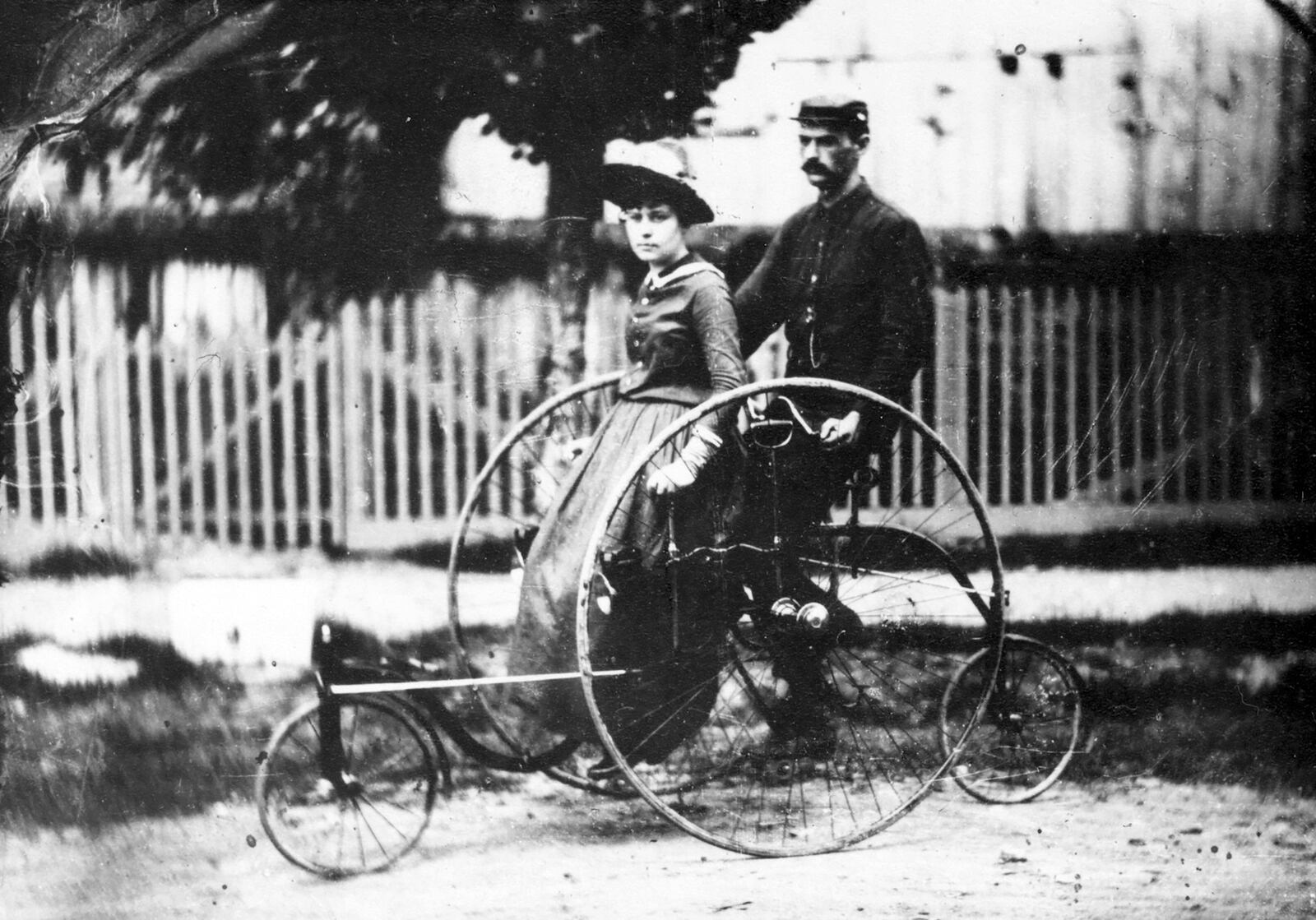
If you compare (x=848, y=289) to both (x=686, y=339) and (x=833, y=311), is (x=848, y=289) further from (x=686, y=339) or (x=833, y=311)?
(x=686, y=339)

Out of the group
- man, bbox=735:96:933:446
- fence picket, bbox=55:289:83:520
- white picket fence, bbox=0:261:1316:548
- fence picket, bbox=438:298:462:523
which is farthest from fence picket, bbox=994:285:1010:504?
fence picket, bbox=55:289:83:520

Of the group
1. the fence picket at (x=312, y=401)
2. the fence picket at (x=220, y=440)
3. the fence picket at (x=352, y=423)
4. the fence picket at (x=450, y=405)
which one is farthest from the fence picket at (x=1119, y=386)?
the fence picket at (x=220, y=440)

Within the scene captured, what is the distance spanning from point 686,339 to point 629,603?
0.82 m

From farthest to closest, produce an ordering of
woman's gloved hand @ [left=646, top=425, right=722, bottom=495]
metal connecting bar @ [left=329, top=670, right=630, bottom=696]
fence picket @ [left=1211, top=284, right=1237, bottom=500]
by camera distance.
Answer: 1. fence picket @ [left=1211, top=284, right=1237, bottom=500]
2. metal connecting bar @ [left=329, top=670, right=630, bottom=696]
3. woman's gloved hand @ [left=646, top=425, right=722, bottom=495]

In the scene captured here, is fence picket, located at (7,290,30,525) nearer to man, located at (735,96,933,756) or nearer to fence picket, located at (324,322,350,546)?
fence picket, located at (324,322,350,546)

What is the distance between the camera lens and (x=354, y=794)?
131 inches

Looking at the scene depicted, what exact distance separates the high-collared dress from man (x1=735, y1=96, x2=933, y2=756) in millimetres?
133

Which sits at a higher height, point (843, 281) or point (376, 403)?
point (843, 281)

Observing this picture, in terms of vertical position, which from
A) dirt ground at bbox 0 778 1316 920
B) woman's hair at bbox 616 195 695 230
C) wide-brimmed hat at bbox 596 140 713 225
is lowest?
dirt ground at bbox 0 778 1316 920

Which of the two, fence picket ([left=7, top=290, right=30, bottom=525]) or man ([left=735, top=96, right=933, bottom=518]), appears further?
fence picket ([left=7, top=290, right=30, bottom=525])

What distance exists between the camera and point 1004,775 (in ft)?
11.1

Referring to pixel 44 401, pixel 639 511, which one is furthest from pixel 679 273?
pixel 44 401

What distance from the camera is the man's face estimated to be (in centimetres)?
327

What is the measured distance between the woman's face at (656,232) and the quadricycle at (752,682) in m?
0.41
